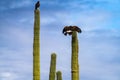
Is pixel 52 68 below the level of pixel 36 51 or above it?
below

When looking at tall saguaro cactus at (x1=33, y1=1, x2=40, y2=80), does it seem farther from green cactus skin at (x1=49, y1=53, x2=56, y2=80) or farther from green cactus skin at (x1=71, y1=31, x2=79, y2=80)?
green cactus skin at (x1=49, y1=53, x2=56, y2=80)

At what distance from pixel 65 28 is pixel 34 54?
2.63 meters

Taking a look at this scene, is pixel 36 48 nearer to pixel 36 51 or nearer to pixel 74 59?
pixel 36 51

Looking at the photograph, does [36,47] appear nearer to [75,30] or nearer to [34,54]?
[34,54]

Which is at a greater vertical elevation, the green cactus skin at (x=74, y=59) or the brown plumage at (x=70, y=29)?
the brown plumage at (x=70, y=29)

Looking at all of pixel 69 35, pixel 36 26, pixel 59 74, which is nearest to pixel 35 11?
pixel 36 26

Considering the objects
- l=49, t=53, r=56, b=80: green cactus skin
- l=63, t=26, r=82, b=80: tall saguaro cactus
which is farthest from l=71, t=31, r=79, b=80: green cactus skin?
l=49, t=53, r=56, b=80: green cactus skin

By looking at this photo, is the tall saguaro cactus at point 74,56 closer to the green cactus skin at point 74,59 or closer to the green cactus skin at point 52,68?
the green cactus skin at point 74,59

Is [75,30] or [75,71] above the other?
[75,30]

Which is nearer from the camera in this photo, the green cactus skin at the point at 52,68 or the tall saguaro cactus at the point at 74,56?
the tall saguaro cactus at the point at 74,56

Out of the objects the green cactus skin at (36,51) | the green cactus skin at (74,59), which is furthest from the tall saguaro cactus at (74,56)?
the green cactus skin at (36,51)

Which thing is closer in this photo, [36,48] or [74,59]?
[74,59]

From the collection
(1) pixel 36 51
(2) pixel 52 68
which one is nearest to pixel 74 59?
(1) pixel 36 51

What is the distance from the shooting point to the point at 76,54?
2273cm
